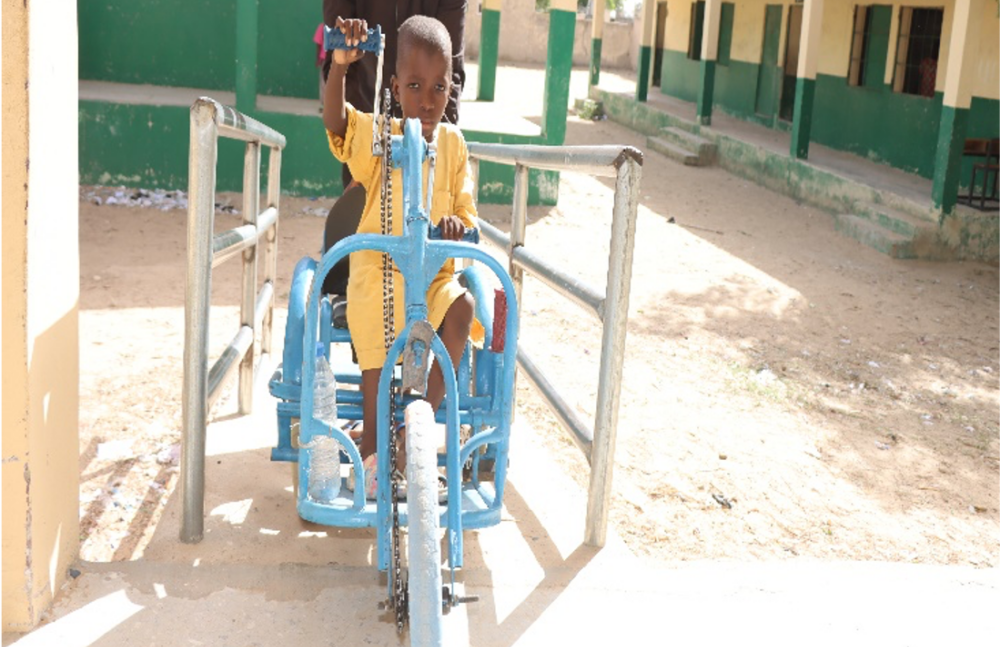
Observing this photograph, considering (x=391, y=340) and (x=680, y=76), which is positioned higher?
(x=680, y=76)

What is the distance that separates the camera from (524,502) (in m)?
3.23

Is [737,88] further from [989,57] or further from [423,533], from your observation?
[423,533]

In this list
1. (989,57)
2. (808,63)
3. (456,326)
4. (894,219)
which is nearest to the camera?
(456,326)

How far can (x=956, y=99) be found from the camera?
8.98 meters

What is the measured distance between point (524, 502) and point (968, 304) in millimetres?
5675

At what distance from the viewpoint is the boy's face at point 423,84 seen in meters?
2.65

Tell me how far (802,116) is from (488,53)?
360 cm

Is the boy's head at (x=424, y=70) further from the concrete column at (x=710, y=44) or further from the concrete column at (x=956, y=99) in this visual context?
the concrete column at (x=710, y=44)

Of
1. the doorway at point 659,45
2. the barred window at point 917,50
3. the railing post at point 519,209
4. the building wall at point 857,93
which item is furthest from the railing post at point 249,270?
the doorway at point 659,45

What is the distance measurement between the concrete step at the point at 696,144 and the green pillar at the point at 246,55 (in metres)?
6.55

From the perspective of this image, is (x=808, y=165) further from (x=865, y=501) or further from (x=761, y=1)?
(x=865, y=501)

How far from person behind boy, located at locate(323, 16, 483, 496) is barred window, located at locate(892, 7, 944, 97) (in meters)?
9.83

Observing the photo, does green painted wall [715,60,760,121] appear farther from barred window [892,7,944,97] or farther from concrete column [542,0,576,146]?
concrete column [542,0,576,146]

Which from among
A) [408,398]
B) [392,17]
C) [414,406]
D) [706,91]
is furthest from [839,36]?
[414,406]
